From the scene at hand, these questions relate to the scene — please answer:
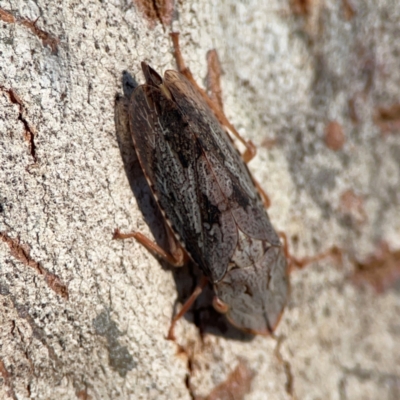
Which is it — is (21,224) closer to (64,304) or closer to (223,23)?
(64,304)

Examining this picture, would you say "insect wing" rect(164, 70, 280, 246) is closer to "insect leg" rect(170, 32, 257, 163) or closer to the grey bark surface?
"insect leg" rect(170, 32, 257, 163)

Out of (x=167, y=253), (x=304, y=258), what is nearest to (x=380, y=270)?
(x=304, y=258)

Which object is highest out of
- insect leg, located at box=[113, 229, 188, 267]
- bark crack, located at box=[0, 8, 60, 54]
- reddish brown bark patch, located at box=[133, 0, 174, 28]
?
reddish brown bark patch, located at box=[133, 0, 174, 28]

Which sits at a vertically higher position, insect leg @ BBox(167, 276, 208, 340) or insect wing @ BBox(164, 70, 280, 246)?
insect wing @ BBox(164, 70, 280, 246)

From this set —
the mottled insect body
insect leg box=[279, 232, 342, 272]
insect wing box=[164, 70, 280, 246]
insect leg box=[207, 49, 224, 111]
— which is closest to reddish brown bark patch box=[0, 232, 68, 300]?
the mottled insect body

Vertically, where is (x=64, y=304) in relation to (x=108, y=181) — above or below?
below

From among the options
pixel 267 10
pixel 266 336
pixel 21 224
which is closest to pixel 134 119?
pixel 21 224

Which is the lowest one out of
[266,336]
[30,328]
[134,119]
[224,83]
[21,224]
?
[266,336]
